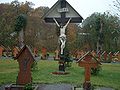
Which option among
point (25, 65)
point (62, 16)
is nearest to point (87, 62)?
point (25, 65)

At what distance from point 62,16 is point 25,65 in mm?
8332

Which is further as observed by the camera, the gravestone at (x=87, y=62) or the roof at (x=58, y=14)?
the roof at (x=58, y=14)

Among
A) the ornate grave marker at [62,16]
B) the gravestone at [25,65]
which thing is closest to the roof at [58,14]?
the ornate grave marker at [62,16]

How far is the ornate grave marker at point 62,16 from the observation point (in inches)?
851

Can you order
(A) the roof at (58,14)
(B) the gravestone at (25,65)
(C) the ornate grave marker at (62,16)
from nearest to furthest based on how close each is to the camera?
1. (B) the gravestone at (25,65)
2. (C) the ornate grave marker at (62,16)
3. (A) the roof at (58,14)

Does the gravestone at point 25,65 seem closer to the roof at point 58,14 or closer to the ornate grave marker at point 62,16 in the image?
the ornate grave marker at point 62,16

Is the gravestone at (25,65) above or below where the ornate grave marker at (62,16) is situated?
below

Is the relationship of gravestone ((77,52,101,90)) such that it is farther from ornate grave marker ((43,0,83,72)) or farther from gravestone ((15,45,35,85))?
ornate grave marker ((43,0,83,72))

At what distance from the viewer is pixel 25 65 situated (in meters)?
14.1

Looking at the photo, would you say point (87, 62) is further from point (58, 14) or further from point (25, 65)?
point (58, 14)

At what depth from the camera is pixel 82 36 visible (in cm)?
5059

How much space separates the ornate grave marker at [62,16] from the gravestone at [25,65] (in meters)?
7.41

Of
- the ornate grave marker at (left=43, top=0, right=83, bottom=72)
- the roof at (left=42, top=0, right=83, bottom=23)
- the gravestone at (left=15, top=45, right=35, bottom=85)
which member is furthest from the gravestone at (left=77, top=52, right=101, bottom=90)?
the roof at (left=42, top=0, right=83, bottom=23)

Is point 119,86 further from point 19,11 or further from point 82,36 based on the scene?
point 19,11
